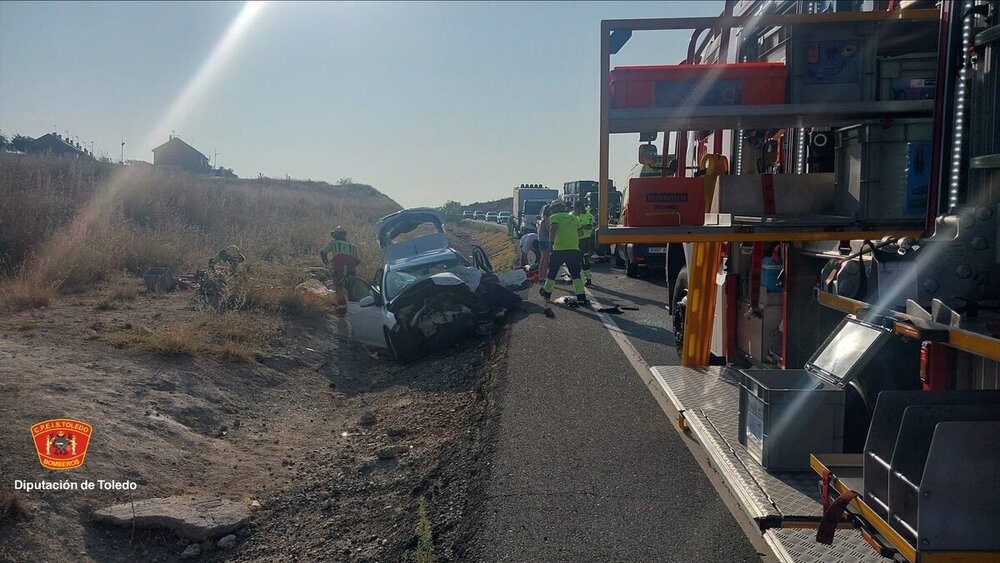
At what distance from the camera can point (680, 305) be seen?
26.8 feet

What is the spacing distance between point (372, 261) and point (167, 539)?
1753 centimetres

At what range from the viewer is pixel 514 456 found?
5664 mm

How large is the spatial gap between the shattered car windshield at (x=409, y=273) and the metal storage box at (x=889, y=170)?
789 centimetres

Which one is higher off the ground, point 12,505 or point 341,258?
point 341,258

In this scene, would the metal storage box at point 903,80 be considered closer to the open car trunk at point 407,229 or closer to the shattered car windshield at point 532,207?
the open car trunk at point 407,229

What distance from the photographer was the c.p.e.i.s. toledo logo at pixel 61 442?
549cm

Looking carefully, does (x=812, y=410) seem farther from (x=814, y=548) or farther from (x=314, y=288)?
(x=314, y=288)

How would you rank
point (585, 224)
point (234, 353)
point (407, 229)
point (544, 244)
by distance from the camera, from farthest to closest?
point (585, 224), point (544, 244), point (407, 229), point (234, 353)

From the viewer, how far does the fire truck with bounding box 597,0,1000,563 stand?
118 inches

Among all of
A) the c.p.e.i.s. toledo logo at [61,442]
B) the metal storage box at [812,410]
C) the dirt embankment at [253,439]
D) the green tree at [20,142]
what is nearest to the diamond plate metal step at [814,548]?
the metal storage box at [812,410]

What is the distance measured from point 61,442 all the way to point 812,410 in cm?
515

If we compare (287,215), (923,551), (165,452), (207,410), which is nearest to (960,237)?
(923,551)

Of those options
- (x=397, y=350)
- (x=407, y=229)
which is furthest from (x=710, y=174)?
(x=407, y=229)

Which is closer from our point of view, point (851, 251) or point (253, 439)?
point (851, 251)
